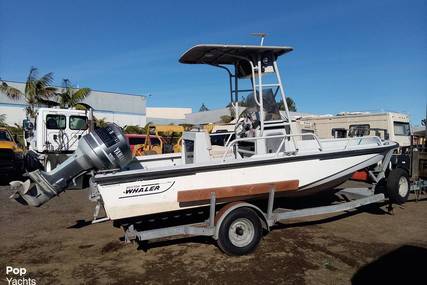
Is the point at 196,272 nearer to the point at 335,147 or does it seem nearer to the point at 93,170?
the point at 93,170

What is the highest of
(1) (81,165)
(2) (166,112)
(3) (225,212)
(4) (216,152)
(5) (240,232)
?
(2) (166,112)

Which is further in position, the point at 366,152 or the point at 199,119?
the point at 199,119

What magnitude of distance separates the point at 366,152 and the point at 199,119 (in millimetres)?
39930

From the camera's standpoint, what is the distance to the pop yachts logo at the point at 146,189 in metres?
4.54

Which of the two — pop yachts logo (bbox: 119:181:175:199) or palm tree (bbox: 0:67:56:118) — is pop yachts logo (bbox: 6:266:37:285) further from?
palm tree (bbox: 0:67:56:118)

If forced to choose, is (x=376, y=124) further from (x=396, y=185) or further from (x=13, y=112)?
(x=13, y=112)

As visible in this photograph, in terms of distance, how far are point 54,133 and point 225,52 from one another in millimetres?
8089

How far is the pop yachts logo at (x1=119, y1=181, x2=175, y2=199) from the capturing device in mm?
4535

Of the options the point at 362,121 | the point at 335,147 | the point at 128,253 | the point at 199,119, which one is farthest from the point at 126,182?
the point at 199,119

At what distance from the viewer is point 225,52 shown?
5.84 meters

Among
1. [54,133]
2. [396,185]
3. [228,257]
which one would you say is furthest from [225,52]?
[54,133]

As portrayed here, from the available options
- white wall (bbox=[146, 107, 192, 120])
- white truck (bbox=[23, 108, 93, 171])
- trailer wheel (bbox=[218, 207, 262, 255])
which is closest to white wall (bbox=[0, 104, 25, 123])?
white truck (bbox=[23, 108, 93, 171])

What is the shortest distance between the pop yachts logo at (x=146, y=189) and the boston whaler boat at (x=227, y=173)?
1 cm

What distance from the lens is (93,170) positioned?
4.96 metres
